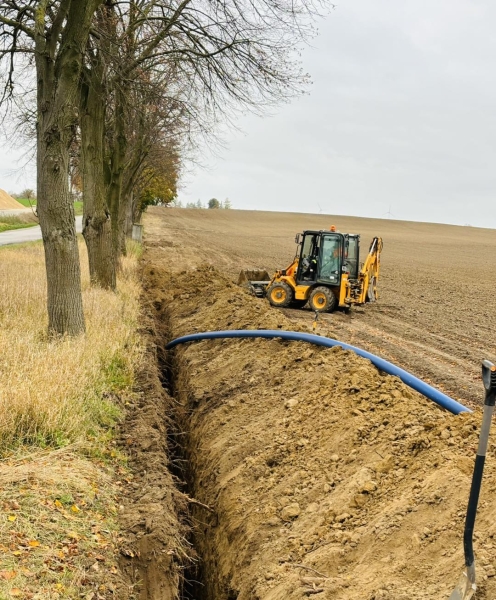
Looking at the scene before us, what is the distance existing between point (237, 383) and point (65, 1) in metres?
5.05

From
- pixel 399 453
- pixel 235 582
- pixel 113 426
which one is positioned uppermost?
pixel 399 453

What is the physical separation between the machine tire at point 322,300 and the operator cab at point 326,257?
199mm

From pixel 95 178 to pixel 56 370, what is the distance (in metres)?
6.36

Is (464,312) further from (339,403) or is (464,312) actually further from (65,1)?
(65,1)

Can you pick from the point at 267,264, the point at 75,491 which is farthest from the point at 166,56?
the point at 267,264

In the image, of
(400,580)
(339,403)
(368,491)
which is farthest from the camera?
(339,403)

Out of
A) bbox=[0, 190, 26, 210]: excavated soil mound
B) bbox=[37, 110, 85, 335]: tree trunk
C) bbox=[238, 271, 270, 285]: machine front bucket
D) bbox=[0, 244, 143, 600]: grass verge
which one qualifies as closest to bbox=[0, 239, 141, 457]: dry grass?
bbox=[0, 244, 143, 600]: grass verge

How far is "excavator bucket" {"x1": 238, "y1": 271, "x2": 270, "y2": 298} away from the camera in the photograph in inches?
634

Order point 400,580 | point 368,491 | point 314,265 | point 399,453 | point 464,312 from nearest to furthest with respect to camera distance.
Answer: point 400,580, point 368,491, point 399,453, point 314,265, point 464,312

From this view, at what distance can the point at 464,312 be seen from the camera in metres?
16.0

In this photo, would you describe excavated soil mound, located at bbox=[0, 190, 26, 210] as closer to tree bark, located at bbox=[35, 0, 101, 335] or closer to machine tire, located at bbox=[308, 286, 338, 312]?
machine tire, located at bbox=[308, 286, 338, 312]

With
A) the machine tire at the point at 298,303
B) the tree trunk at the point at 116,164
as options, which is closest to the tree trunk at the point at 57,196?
the tree trunk at the point at 116,164

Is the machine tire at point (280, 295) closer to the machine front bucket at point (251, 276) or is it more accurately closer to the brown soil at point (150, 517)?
the machine front bucket at point (251, 276)

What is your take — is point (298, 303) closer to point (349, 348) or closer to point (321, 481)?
point (349, 348)
